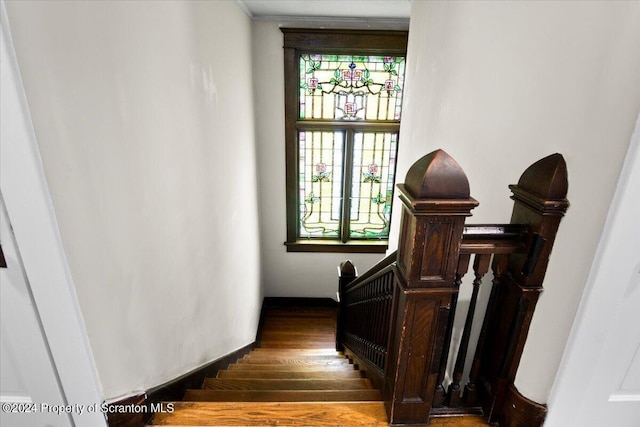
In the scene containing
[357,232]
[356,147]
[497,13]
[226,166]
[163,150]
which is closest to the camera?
[497,13]

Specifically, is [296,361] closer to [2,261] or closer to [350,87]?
[2,261]

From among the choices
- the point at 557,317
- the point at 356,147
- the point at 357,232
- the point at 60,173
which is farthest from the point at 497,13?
the point at 357,232

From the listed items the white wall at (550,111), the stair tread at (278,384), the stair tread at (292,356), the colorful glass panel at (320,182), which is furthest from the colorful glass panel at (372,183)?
the stair tread at (278,384)

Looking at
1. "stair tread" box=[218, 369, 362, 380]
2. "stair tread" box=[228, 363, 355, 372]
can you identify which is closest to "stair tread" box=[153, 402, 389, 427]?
"stair tread" box=[218, 369, 362, 380]

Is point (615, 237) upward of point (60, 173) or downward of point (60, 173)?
downward

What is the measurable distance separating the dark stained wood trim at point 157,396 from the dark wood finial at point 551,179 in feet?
5.09

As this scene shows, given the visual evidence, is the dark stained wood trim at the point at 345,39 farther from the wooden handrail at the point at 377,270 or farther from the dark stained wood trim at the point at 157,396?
the dark stained wood trim at the point at 157,396

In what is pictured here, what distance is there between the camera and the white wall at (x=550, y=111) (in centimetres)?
80

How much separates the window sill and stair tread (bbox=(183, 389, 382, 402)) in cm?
276

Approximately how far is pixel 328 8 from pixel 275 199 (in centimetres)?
217

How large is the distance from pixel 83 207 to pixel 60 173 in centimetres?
12

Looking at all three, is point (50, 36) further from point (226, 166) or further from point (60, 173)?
point (226, 166)

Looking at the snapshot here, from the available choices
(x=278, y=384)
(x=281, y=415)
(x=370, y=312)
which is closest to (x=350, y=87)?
(x=370, y=312)

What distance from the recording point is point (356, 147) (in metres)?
4.12
